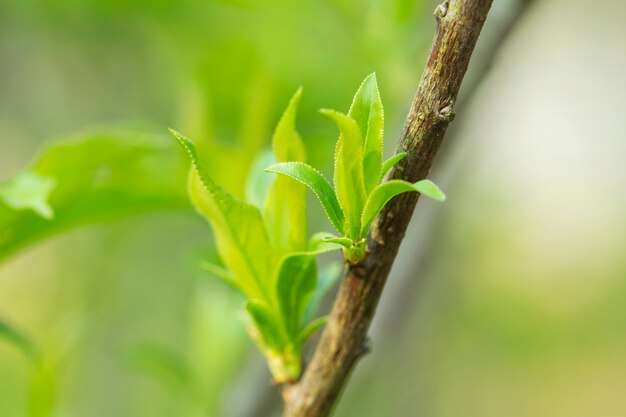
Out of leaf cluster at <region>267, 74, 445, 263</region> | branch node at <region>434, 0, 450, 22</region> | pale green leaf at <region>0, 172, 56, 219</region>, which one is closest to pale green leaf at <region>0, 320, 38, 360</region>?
pale green leaf at <region>0, 172, 56, 219</region>

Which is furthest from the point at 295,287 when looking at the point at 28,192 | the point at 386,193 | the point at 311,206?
the point at 311,206

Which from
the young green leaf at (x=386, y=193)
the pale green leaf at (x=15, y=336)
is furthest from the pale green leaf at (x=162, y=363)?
the young green leaf at (x=386, y=193)

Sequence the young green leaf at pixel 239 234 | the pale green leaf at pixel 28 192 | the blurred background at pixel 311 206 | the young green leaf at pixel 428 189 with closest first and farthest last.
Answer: the young green leaf at pixel 428 189
the young green leaf at pixel 239 234
the pale green leaf at pixel 28 192
the blurred background at pixel 311 206

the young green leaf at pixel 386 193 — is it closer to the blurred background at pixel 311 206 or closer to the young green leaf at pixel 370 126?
the young green leaf at pixel 370 126

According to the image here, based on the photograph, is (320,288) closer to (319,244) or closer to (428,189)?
(319,244)

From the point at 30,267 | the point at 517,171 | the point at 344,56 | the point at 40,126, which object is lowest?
the point at 30,267

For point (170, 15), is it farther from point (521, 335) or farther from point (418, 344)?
point (521, 335)

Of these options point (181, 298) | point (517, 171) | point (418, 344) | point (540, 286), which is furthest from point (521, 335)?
point (181, 298)
